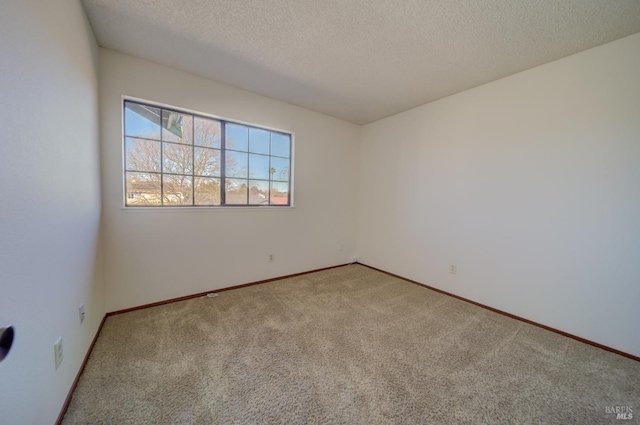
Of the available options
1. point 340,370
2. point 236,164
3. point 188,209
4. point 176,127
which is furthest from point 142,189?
point 340,370

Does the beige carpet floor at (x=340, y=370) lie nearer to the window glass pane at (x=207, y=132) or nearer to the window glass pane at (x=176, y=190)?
the window glass pane at (x=176, y=190)

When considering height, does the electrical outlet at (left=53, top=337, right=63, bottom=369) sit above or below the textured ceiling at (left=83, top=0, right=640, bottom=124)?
below

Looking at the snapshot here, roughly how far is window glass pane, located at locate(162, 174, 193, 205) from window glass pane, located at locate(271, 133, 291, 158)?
120 centimetres

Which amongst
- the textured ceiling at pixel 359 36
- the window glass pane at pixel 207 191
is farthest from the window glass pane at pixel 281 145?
the window glass pane at pixel 207 191

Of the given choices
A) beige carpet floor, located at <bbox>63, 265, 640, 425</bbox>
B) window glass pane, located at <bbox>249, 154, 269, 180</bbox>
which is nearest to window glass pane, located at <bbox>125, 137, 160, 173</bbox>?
window glass pane, located at <bbox>249, 154, 269, 180</bbox>

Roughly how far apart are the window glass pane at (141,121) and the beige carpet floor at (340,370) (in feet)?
6.07

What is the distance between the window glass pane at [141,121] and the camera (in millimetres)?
2376

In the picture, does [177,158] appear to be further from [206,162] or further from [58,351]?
[58,351]

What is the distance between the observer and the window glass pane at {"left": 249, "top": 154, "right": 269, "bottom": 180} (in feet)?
10.5

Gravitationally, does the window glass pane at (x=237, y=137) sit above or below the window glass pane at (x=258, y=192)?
above

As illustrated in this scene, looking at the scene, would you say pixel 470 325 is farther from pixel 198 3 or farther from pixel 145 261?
pixel 198 3

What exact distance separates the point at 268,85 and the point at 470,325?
11.4ft

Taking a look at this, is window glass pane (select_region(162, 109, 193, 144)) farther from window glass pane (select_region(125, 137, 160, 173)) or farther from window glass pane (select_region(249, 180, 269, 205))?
window glass pane (select_region(249, 180, 269, 205))

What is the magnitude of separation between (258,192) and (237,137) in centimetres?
77
